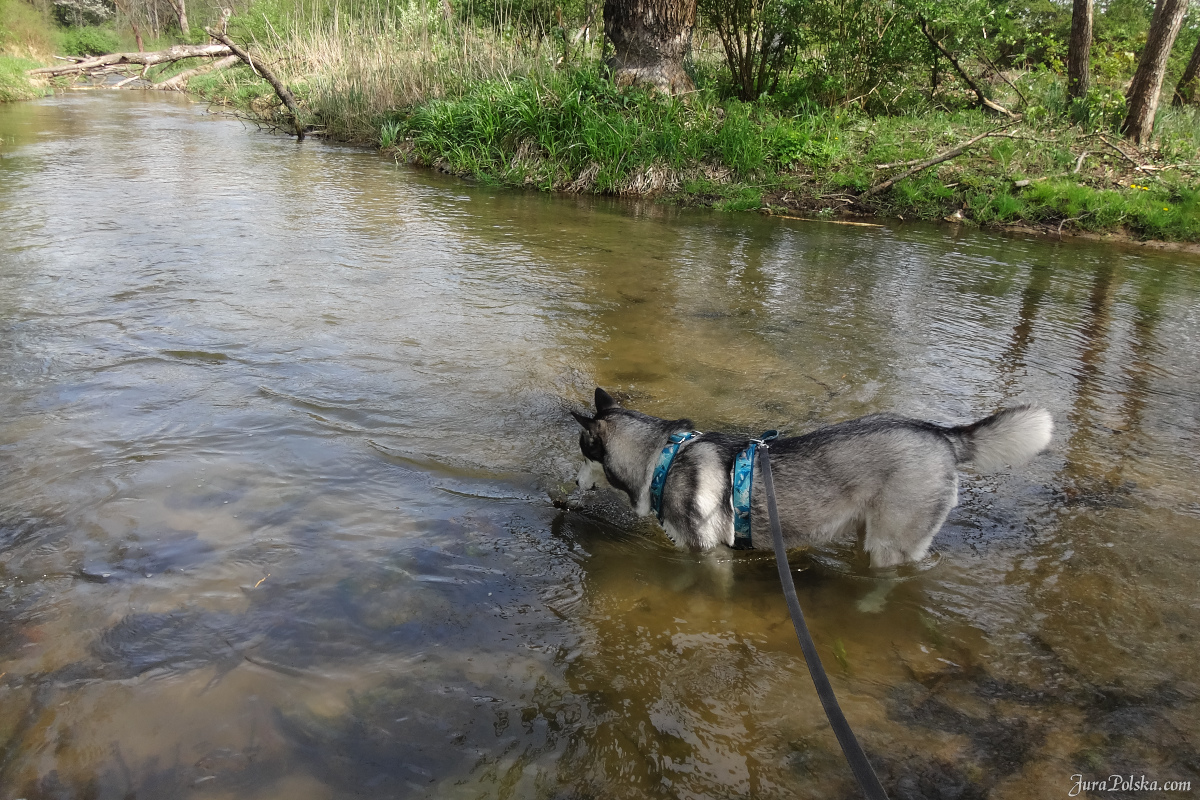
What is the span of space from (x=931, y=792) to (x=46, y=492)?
465cm

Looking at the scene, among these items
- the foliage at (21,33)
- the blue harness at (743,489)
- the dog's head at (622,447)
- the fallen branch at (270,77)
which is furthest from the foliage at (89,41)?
the blue harness at (743,489)

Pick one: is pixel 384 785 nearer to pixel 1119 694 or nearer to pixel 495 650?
pixel 495 650

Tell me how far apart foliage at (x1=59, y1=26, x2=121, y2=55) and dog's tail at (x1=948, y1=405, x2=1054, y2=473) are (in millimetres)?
61133

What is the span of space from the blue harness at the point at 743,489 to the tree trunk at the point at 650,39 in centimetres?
1313

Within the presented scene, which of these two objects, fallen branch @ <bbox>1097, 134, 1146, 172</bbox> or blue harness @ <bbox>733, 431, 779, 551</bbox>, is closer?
blue harness @ <bbox>733, 431, 779, 551</bbox>

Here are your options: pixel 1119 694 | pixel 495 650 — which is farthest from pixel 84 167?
pixel 1119 694

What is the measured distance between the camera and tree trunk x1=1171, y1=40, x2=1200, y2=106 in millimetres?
20547

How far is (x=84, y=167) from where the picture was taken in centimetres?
1350

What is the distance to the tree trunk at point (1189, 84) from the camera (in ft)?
67.4

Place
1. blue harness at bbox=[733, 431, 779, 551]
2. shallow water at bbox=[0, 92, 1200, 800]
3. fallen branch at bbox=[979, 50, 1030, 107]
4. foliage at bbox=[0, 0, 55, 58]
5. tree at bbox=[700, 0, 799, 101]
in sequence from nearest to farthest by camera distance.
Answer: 1. shallow water at bbox=[0, 92, 1200, 800]
2. blue harness at bbox=[733, 431, 779, 551]
3. tree at bbox=[700, 0, 799, 101]
4. fallen branch at bbox=[979, 50, 1030, 107]
5. foliage at bbox=[0, 0, 55, 58]

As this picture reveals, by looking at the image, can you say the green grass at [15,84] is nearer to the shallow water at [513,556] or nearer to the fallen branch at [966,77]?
the shallow water at [513,556]

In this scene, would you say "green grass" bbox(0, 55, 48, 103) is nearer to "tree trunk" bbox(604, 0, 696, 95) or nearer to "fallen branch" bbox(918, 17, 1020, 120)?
"tree trunk" bbox(604, 0, 696, 95)

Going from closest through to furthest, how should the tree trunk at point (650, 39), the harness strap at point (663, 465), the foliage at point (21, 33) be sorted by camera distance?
1. the harness strap at point (663, 465)
2. the tree trunk at point (650, 39)
3. the foliage at point (21, 33)

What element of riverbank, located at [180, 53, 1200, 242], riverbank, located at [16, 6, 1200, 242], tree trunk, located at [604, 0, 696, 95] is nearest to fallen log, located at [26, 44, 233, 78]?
riverbank, located at [16, 6, 1200, 242]
